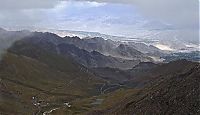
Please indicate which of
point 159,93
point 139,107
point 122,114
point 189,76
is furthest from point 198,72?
point 122,114

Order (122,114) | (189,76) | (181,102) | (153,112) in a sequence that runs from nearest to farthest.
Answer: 1. (181,102)
2. (153,112)
3. (189,76)
4. (122,114)

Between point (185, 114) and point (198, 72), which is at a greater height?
point (198, 72)

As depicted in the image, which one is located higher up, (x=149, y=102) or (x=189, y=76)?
(x=189, y=76)

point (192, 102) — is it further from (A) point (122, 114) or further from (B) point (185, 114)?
(A) point (122, 114)

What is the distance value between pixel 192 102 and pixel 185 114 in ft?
15.5

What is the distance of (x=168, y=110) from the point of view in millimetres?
112250

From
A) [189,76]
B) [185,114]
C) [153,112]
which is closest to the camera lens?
[185,114]

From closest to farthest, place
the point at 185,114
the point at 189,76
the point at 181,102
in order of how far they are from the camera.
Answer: the point at 185,114 < the point at 181,102 < the point at 189,76

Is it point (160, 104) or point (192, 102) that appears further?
point (160, 104)

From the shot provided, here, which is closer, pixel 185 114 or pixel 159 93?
pixel 185 114

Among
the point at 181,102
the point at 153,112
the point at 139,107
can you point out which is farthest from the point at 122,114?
the point at 181,102

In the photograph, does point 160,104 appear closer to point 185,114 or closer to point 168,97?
point 168,97

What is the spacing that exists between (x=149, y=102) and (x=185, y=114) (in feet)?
89.8

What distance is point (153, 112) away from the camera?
119m
